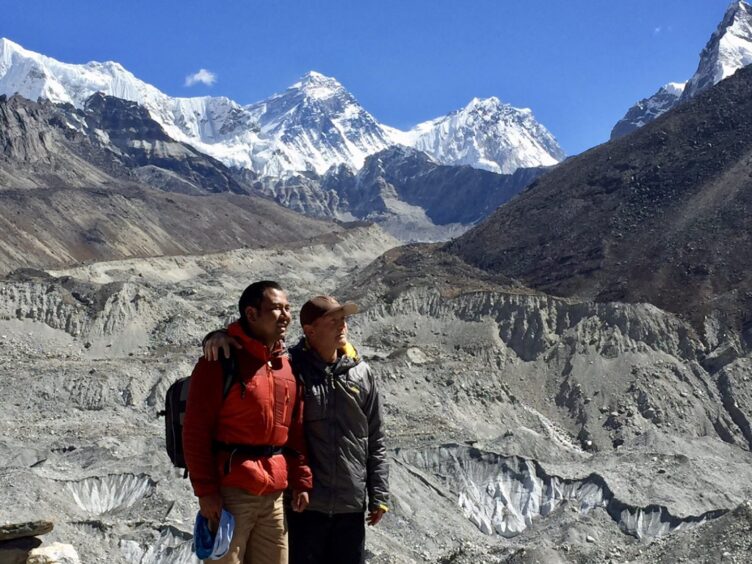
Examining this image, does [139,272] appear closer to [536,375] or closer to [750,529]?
[536,375]

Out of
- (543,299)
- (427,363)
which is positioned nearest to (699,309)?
(543,299)

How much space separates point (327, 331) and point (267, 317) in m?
0.54

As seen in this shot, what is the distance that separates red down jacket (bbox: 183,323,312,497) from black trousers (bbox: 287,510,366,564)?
55 cm

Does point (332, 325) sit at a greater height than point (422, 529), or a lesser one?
greater

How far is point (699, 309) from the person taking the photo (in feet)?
172

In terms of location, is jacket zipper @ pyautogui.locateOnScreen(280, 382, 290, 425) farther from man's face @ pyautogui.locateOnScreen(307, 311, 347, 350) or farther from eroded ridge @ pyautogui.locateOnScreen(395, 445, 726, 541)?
eroded ridge @ pyautogui.locateOnScreen(395, 445, 726, 541)

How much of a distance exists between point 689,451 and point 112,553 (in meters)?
23.9

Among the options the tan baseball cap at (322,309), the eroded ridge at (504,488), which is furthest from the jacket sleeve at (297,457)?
the eroded ridge at (504,488)

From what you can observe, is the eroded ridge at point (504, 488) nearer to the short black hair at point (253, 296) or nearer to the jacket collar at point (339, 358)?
the jacket collar at point (339, 358)

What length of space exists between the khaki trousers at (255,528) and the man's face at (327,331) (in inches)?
43.2

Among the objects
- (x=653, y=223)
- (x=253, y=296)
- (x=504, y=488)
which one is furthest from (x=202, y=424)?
(x=653, y=223)

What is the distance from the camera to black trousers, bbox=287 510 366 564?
675cm

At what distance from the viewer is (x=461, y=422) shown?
3975cm

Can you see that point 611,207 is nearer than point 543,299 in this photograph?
No
